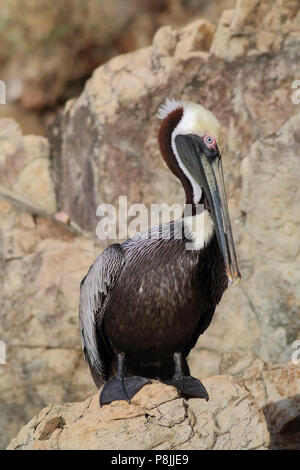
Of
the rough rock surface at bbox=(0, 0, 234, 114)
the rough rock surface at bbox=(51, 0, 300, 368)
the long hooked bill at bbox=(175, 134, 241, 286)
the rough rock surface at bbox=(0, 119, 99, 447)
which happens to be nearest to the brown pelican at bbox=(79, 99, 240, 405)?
the long hooked bill at bbox=(175, 134, 241, 286)

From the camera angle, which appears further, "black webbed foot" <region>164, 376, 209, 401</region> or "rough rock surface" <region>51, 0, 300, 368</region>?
"rough rock surface" <region>51, 0, 300, 368</region>

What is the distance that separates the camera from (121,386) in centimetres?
289

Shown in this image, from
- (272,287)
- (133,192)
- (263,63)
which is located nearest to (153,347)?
(272,287)

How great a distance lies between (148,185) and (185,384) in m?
2.12

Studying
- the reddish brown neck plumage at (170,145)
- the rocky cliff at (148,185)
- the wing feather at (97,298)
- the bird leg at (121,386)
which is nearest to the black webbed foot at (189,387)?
the bird leg at (121,386)

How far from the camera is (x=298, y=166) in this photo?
4.23 metres

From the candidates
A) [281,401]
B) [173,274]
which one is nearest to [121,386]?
[173,274]

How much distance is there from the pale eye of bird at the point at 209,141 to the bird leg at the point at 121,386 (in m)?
0.98

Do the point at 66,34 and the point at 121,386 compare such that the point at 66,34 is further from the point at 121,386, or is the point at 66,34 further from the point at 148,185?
the point at 121,386

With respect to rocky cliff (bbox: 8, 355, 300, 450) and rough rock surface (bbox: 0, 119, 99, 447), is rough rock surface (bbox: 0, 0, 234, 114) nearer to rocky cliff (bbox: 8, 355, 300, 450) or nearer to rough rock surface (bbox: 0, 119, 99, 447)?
rough rock surface (bbox: 0, 119, 99, 447)

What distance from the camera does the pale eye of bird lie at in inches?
113

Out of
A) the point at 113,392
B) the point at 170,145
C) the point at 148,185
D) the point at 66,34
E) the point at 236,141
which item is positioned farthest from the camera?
the point at 66,34

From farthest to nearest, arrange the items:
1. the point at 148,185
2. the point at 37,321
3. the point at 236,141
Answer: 1. the point at 37,321
2. the point at 148,185
3. the point at 236,141

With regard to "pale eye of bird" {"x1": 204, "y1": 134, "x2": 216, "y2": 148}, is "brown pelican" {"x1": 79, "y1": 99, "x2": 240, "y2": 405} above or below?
below
